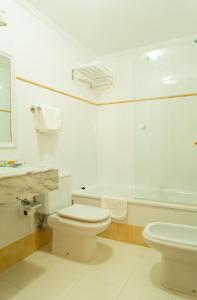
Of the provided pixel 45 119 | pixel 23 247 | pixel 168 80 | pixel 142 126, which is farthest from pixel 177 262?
pixel 168 80

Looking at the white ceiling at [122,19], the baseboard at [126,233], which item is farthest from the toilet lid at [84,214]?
the white ceiling at [122,19]

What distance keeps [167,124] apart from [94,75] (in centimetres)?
114

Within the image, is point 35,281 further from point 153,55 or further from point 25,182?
point 153,55

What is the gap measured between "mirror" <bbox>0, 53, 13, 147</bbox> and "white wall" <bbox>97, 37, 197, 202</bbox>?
4.90 feet

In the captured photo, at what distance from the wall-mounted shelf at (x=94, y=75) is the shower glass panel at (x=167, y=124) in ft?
1.37

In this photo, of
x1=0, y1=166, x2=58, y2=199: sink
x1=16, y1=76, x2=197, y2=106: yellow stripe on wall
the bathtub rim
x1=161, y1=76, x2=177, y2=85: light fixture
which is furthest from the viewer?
x1=161, y1=76, x2=177, y2=85: light fixture

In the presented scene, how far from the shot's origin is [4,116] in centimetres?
181

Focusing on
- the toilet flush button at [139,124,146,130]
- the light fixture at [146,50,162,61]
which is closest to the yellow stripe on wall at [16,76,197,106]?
the toilet flush button at [139,124,146,130]

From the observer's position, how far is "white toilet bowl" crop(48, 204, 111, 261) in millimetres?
1746

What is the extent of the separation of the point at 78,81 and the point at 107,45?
0.61 metres

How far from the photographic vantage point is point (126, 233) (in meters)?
2.16

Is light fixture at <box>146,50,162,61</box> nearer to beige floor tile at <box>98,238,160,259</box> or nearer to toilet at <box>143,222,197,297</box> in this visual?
toilet at <box>143,222,197,297</box>

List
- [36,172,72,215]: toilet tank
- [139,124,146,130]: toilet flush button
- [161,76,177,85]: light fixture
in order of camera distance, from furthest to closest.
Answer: [139,124,146,130]: toilet flush button < [161,76,177,85]: light fixture < [36,172,72,215]: toilet tank

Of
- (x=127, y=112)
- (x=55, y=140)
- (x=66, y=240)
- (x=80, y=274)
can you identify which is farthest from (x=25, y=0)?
(x=80, y=274)
